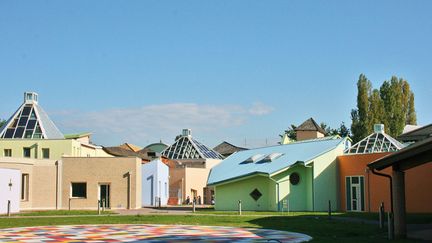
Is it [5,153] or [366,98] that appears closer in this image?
[5,153]

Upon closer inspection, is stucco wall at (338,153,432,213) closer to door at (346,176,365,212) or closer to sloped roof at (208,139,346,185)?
door at (346,176,365,212)

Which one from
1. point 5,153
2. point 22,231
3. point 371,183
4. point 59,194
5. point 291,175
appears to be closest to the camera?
point 22,231

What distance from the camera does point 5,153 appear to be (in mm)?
50344

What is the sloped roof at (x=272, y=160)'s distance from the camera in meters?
40.6

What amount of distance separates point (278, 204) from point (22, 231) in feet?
67.7

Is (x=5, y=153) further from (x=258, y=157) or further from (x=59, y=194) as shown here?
(x=258, y=157)

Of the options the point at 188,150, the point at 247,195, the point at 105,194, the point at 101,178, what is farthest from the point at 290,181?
the point at 188,150

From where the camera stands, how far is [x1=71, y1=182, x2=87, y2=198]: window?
4522 cm

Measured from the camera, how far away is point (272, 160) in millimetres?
42594

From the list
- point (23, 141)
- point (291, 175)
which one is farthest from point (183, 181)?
point (291, 175)

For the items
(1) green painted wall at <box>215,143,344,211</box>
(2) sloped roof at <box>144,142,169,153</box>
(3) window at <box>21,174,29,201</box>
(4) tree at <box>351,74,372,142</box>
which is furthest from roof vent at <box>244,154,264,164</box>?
(2) sloped roof at <box>144,142,169,153</box>

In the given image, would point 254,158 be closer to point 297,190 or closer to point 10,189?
point 297,190

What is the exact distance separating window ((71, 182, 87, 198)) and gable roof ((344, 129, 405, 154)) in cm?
1962

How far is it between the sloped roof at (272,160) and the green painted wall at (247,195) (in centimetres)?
73
